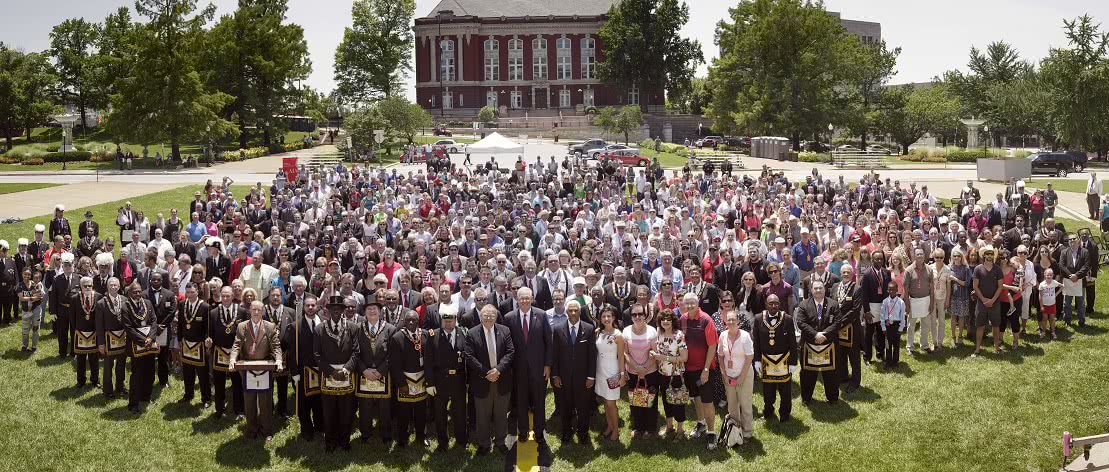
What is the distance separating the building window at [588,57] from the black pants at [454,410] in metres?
88.8

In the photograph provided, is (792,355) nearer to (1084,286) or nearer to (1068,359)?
(1068,359)

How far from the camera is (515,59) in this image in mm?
97000

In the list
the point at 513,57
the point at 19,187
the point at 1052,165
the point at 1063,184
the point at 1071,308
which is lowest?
the point at 1071,308

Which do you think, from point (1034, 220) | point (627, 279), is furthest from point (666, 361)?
point (1034, 220)

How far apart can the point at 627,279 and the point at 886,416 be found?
3968 mm

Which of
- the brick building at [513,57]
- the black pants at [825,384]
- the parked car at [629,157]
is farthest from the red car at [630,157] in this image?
the brick building at [513,57]

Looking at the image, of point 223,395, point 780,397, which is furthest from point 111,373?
point 780,397

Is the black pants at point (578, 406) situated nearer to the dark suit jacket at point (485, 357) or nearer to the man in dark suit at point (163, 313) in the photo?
the dark suit jacket at point (485, 357)

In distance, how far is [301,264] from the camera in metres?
15.0

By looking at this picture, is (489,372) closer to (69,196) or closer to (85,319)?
(85,319)

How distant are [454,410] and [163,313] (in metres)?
4.45

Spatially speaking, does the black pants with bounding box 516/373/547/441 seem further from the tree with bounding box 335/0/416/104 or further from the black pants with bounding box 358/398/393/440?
the tree with bounding box 335/0/416/104

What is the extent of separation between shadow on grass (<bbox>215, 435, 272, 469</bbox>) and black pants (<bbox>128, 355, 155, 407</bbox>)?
1963 millimetres

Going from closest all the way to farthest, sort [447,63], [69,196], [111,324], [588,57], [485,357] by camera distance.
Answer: [485,357], [111,324], [69,196], [447,63], [588,57]
